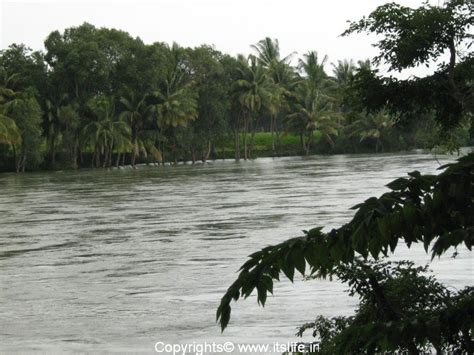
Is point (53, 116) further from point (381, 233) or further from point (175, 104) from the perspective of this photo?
point (381, 233)

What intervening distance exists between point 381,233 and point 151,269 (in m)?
12.5

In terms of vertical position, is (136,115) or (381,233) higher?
(136,115)

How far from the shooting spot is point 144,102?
263ft

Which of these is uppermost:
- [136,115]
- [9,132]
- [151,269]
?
[136,115]

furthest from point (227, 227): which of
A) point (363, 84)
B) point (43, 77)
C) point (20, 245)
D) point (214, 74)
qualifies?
point (214, 74)

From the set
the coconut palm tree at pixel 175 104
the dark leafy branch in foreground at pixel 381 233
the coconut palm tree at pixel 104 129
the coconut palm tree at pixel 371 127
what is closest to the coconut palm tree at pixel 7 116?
the coconut palm tree at pixel 104 129

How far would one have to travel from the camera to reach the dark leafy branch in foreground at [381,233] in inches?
117

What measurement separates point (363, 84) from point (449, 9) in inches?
62.5

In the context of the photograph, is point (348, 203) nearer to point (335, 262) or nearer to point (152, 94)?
point (335, 262)

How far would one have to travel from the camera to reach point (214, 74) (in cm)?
8788

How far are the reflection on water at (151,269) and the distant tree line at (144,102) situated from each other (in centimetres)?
3861

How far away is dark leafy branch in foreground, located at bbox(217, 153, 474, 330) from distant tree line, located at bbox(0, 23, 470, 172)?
63326 mm

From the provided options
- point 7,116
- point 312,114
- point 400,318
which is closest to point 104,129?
point 7,116

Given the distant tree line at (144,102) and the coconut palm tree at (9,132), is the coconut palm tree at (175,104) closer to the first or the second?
the distant tree line at (144,102)
